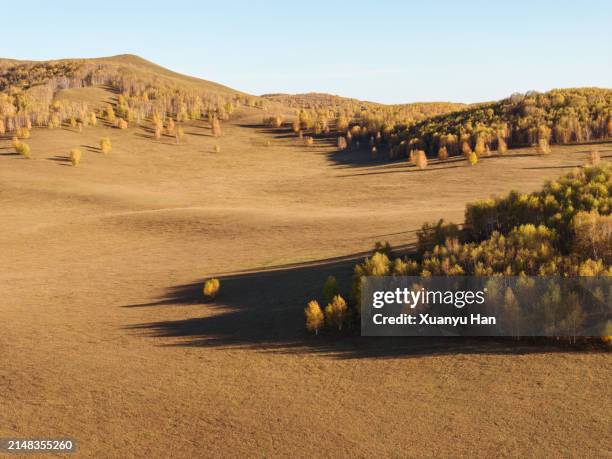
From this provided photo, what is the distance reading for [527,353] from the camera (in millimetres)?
11930

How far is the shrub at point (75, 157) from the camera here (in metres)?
51.5

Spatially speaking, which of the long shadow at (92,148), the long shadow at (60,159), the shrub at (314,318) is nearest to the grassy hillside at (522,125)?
the long shadow at (92,148)

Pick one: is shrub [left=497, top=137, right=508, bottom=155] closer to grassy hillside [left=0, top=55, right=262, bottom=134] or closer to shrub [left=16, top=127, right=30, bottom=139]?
grassy hillside [left=0, top=55, right=262, bottom=134]

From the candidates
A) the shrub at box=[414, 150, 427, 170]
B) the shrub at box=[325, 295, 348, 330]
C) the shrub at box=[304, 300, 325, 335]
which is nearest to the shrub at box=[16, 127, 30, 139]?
the shrub at box=[414, 150, 427, 170]

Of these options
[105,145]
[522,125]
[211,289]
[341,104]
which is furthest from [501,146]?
[341,104]

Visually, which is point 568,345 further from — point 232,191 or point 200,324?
point 232,191

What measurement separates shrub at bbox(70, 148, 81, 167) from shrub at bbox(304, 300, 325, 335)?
44558 mm

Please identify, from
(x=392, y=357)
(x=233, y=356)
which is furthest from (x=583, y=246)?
(x=233, y=356)

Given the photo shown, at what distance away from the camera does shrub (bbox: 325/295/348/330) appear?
1404 centimetres

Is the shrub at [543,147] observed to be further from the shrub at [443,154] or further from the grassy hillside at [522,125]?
the shrub at [443,154]

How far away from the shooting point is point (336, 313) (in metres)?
14.1

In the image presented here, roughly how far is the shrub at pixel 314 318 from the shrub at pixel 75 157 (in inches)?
1754

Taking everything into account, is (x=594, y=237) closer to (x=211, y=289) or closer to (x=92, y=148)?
(x=211, y=289)

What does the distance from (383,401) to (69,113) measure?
72013 mm
